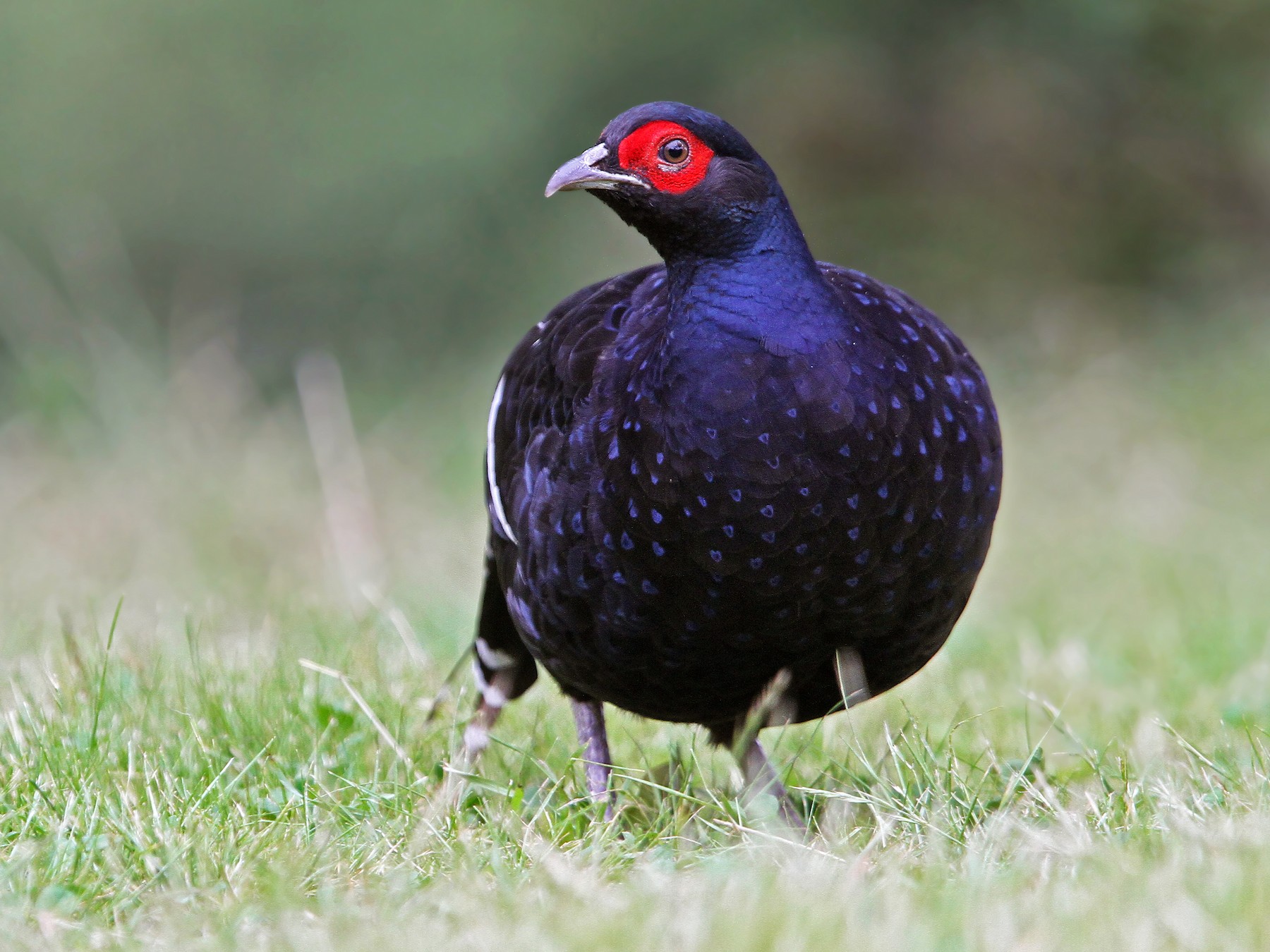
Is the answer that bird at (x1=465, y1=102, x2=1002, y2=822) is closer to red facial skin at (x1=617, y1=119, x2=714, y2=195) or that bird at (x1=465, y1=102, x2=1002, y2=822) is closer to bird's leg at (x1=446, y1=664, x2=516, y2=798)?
red facial skin at (x1=617, y1=119, x2=714, y2=195)

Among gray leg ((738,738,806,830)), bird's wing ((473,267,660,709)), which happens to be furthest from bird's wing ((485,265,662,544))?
gray leg ((738,738,806,830))

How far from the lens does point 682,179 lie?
2.92 meters

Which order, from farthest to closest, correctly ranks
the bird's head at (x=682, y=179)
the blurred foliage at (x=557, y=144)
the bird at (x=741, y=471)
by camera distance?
the blurred foliage at (x=557, y=144)
the bird's head at (x=682, y=179)
the bird at (x=741, y=471)

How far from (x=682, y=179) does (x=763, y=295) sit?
0.91 ft

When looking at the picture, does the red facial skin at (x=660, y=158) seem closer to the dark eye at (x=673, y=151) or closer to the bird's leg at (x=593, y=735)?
the dark eye at (x=673, y=151)

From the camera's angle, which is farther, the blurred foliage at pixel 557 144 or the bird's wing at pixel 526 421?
the blurred foliage at pixel 557 144

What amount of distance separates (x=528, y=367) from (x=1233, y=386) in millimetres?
5899

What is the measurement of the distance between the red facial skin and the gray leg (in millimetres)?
1102

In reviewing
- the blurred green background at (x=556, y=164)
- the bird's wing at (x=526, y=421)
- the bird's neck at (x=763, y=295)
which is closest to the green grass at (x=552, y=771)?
the bird's wing at (x=526, y=421)

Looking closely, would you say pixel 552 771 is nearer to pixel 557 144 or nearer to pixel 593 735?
pixel 593 735

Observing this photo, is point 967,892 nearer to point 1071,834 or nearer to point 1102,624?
point 1071,834

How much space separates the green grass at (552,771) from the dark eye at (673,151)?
1.18 metres

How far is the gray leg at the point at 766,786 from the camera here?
2998 millimetres

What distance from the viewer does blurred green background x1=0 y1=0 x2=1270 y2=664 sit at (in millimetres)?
9297
